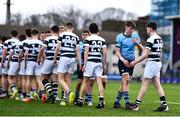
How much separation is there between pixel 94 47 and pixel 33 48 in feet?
10.1

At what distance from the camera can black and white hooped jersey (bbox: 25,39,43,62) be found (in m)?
17.2

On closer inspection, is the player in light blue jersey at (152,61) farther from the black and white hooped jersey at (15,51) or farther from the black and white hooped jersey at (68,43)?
the black and white hooped jersey at (15,51)

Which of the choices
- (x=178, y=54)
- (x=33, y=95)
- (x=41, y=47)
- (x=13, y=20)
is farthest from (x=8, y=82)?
(x=13, y=20)

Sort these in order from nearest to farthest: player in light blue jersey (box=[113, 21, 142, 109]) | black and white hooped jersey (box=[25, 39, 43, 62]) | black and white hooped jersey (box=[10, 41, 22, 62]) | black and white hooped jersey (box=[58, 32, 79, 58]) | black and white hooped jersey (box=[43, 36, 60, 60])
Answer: player in light blue jersey (box=[113, 21, 142, 109])
black and white hooped jersey (box=[58, 32, 79, 58])
black and white hooped jersey (box=[43, 36, 60, 60])
black and white hooped jersey (box=[25, 39, 43, 62])
black and white hooped jersey (box=[10, 41, 22, 62])

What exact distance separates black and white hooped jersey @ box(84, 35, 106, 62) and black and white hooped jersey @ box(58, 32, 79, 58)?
789 mm

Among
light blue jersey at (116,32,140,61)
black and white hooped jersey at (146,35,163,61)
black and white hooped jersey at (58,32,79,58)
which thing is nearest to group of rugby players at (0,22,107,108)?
black and white hooped jersey at (58,32,79,58)

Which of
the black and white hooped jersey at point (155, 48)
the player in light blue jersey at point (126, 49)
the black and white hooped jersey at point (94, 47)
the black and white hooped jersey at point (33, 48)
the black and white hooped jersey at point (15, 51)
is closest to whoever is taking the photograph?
the black and white hooped jersey at point (155, 48)

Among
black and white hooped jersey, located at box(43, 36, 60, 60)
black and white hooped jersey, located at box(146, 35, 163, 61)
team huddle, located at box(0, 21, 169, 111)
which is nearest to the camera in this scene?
black and white hooped jersey, located at box(146, 35, 163, 61)

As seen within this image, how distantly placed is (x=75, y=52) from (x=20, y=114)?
3.74 metres

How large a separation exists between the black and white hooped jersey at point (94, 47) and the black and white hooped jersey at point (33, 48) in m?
2.75

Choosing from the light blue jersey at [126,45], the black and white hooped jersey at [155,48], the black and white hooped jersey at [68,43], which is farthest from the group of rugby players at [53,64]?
the black and white hooped jersey at [155,48]

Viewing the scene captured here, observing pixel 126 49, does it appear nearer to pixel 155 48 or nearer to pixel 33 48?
pixel 155 48

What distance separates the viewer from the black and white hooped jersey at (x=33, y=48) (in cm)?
1717

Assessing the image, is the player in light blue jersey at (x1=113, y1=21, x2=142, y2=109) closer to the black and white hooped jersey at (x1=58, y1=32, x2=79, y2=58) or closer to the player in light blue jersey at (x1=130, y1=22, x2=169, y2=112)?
the player in light blue jersey at (x1=130, y1=22, x2=169, y2=112)
